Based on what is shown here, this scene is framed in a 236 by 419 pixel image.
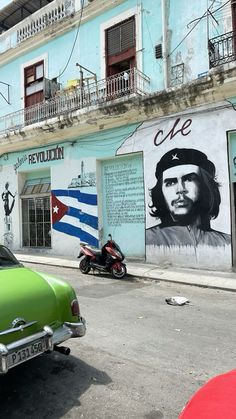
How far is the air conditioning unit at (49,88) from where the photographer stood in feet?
52.0

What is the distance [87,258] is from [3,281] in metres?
7.55

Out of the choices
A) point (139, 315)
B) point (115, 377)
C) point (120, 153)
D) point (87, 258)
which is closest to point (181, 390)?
→ point (115, 377)

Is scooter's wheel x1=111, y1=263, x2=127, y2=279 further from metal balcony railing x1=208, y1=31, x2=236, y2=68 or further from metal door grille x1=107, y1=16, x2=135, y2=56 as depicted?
metal door grille x1=107, y1=16, x2=135, y2=56

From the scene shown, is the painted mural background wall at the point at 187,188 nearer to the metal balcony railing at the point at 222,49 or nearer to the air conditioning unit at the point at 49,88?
the metal balcony railing at the point at 222,49

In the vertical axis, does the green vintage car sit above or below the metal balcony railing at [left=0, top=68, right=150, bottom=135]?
below

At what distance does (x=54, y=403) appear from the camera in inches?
145

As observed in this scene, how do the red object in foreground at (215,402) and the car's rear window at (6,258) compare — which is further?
the car's rear window at (6,258)

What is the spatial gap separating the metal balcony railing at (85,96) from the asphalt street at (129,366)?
7.84 m

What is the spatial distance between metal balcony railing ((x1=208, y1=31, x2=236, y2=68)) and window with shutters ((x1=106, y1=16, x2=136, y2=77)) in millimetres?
3296

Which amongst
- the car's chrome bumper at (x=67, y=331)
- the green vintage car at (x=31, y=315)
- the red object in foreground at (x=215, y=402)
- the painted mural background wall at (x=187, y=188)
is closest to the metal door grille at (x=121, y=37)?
the painted mural background wall at (x=187, y=188)

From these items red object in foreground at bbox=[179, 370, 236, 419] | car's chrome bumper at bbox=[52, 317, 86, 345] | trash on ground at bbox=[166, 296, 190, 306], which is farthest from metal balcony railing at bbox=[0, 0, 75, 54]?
red object in foreground at bbox=[179, 370, 236, 419]

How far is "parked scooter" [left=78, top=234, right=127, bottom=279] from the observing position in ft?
35.4

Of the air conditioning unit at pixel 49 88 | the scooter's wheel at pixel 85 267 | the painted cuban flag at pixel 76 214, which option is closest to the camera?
the scooter's wheel at pixel 85 267

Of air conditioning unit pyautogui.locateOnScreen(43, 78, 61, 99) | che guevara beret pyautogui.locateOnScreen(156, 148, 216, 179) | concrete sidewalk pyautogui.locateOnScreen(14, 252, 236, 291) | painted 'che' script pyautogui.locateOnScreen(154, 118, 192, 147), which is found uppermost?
air conditioning unit pyautogui.locateOnScreen(43, 78, 61, 99)
